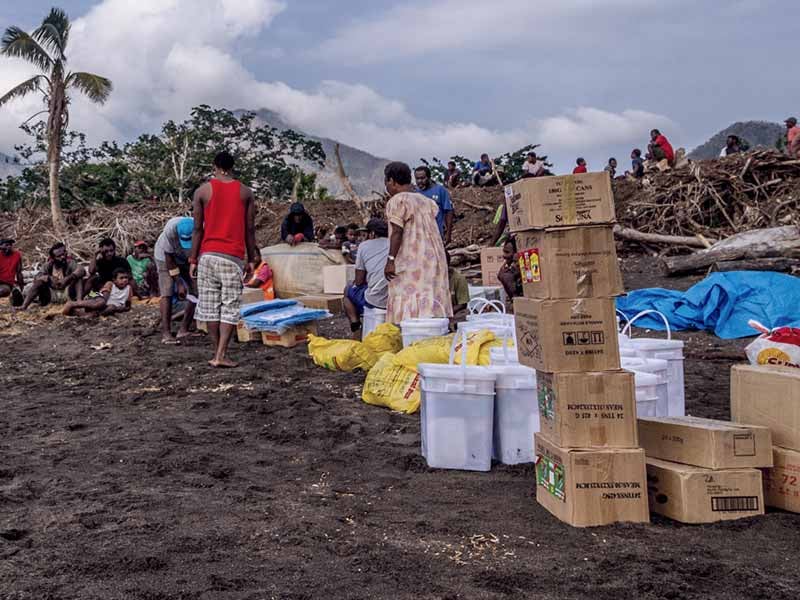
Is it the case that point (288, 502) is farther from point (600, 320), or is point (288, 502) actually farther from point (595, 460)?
point (600, 320)

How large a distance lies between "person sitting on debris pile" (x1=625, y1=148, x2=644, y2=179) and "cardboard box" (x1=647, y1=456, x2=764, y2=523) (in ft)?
48.0

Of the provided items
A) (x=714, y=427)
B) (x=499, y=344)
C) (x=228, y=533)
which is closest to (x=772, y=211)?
(x=499, y=344)

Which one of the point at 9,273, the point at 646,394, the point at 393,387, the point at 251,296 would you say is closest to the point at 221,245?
the point at 393,387

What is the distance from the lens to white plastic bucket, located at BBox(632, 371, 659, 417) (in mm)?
3336

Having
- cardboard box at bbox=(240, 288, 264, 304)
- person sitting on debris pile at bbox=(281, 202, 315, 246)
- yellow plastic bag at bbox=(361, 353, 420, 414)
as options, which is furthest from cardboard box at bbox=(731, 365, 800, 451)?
person sitting on debris pile at bbox=(281, 202, 315, 246)

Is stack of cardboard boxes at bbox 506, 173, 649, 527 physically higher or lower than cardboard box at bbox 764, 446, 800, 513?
higher

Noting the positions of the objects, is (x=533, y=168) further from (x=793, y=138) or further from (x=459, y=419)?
(x=459, y=419)

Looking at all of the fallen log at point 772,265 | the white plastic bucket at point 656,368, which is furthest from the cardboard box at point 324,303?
the white plastic bucket at point 656,368

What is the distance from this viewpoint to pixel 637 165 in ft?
55.4

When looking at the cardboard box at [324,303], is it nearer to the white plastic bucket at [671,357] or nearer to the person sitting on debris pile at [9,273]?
the white plastic bucket at [671,357]

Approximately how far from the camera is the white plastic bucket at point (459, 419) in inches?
134

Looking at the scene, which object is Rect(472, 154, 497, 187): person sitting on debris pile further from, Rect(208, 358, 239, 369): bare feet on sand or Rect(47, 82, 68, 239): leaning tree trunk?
Rect(208, 358, 239, 369): bare feet on sand

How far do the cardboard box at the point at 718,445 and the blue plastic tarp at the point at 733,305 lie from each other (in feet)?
14.8

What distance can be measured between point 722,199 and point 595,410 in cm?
1165
